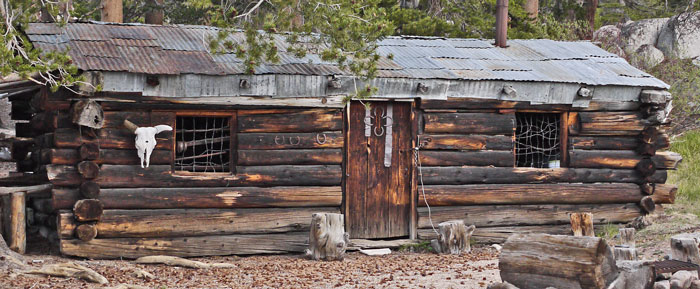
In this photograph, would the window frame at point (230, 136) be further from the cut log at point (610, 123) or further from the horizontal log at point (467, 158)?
the cut log at point (610, 123)

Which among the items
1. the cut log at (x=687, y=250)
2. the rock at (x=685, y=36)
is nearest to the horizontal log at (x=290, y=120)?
the cut log at (x=687, y=250)

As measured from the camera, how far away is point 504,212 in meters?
13.6

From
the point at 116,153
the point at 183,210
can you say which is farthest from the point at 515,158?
the point at 116,153

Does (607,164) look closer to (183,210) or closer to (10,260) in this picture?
(183,210)

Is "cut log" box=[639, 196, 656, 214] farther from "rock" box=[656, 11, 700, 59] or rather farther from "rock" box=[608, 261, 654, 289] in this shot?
"rock" box=[656, 11, 700, 59]

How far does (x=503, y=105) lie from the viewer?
13.4 m

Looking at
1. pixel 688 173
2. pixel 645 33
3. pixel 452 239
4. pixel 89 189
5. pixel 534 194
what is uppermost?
pixel 645 33

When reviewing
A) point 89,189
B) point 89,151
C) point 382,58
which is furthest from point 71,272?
point 382,58

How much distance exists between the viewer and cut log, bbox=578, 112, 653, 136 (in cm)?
1386

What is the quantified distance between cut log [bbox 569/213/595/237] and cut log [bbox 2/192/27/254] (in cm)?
796

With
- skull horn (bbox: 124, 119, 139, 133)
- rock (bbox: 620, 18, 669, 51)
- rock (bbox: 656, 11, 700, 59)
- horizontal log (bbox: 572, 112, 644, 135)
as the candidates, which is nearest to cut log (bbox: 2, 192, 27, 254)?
skull horn (bbox: 124, 119, 139, 133)

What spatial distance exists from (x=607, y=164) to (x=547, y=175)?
118cm

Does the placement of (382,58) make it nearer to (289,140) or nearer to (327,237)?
(289,140)

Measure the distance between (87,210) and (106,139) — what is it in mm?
960
